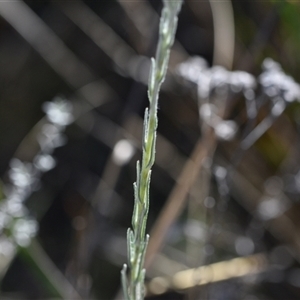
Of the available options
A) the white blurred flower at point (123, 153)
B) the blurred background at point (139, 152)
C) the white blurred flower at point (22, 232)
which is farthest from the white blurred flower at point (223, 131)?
the white blurred flower at point (22, 232)

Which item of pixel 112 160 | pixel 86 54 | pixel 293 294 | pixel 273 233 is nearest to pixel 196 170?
pixel 112 160

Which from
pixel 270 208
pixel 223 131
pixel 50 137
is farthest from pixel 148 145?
pixel 270 208

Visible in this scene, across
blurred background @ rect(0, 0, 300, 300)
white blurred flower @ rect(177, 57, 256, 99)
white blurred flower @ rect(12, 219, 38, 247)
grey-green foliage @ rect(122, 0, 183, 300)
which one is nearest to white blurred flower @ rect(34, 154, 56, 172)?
blurred background @ rect(0, 0, 300, 300)

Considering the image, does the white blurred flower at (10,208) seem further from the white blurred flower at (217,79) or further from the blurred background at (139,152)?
the white blurred flower at (217,79)

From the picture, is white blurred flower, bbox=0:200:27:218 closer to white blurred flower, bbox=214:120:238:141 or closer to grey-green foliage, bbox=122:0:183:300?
white blurred flower, bbox=214:120:238:141

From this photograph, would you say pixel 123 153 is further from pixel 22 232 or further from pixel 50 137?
pixel 22 232

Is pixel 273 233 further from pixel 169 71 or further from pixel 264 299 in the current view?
pixel 169 71
